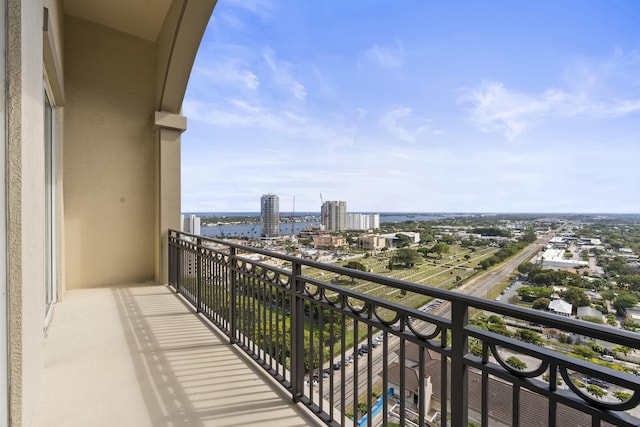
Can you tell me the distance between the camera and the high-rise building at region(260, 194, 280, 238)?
201 inches

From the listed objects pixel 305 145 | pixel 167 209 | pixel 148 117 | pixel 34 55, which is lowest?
pixel 167 209

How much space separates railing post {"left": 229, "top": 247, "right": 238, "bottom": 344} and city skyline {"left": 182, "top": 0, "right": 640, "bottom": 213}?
196cm

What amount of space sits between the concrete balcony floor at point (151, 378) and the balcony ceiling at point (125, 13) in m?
4.17

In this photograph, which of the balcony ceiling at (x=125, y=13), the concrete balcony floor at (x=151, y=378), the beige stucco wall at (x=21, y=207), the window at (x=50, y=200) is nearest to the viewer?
the beige stucco wall at (x=21, y=207)

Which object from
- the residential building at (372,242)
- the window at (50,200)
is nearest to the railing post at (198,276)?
the window at (50,200)

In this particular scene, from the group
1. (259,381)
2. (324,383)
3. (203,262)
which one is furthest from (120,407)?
(203,262)

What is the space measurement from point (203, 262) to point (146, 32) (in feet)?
13.3

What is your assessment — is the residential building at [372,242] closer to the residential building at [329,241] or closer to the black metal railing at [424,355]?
the residential building at [329,241]

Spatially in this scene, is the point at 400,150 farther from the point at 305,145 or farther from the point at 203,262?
the point at 203,262

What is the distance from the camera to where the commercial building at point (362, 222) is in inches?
191

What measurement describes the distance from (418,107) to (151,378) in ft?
55.5

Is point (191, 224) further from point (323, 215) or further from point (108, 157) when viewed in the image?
point (323, 215)

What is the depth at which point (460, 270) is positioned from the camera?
86.0 inches

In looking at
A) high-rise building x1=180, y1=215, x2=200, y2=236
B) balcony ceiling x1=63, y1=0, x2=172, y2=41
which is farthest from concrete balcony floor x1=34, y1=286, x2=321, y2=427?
balcony ceiling x1=63, y1=0, x2=172, y2=41
